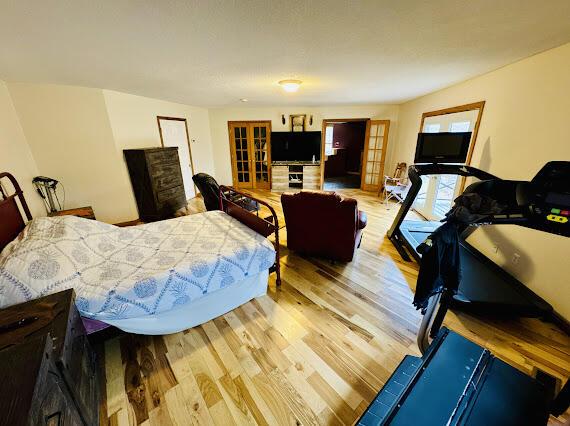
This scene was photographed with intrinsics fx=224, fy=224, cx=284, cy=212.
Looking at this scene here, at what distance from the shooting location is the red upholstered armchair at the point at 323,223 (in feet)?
7.98

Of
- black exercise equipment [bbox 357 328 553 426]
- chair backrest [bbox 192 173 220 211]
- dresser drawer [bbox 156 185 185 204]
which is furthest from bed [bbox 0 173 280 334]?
dresser drawer [bbox 156 185 185 204]

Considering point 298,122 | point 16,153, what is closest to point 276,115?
point 298,122

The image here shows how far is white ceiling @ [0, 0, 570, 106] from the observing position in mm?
1345

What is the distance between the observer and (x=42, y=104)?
3025mm

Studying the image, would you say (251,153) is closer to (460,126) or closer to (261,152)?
(261,152)

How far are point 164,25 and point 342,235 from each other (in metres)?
2.40

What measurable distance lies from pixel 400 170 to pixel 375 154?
93 cm

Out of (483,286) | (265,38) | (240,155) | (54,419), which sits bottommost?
(483,286)

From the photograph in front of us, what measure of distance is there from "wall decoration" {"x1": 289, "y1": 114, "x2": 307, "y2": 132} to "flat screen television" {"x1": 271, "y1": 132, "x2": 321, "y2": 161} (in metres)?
0.12

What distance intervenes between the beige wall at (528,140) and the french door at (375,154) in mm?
2704

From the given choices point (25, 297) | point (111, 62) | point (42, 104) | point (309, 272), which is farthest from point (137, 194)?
point (309, 272)

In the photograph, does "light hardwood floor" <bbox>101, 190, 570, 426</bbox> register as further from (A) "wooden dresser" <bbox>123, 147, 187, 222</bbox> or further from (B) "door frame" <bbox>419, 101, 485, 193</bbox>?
(A) "wooden dresser" <bbox>123, 147, 187, 222</bbox>

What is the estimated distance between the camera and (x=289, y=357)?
1667 millimetres

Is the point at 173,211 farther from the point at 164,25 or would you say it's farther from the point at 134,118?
the point at 164,25
